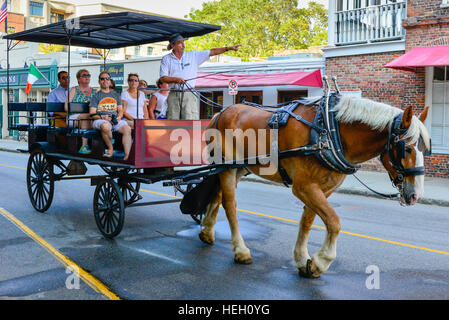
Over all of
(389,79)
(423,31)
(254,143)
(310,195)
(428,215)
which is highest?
(423,31)

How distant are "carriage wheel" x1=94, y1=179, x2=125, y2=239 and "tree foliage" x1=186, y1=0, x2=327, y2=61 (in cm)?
3249

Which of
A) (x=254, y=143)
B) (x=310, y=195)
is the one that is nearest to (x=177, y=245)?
(x=254, y=143)

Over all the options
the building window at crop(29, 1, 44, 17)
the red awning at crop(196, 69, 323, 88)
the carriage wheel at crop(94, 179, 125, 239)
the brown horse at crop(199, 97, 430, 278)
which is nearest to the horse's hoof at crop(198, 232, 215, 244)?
the brown horse at crop(199, 97, 430, 278)

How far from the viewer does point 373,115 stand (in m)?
4.66

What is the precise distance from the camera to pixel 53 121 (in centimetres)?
867

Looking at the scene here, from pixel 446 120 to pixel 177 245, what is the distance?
11160mm

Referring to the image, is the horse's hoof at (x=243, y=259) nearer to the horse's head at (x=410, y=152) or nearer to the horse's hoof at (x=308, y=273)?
the horse's hoof at (x=308, y=273)

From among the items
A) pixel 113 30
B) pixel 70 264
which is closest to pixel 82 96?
pixel 113 30

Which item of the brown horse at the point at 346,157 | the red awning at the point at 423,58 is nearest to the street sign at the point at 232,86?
the red awning at the point at 423,58

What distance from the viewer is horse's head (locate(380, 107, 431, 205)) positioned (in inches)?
173

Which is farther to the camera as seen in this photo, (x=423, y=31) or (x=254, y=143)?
(x=423, y=31)

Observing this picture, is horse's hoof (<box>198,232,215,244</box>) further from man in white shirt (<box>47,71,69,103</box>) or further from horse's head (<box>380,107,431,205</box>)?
man in white shirt (<box>47,71,69,103</box>)

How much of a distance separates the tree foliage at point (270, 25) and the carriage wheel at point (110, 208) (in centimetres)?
3249
